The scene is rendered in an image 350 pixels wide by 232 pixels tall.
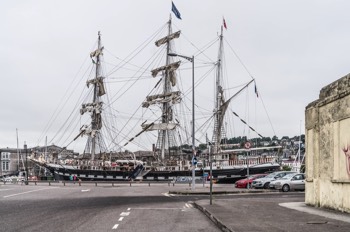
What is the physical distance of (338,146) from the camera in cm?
1695

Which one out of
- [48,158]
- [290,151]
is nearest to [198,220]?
[48,158]

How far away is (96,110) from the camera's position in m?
84.3

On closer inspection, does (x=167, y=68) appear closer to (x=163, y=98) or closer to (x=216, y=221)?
(x=163, y=98)

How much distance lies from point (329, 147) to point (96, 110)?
6907 centimetres

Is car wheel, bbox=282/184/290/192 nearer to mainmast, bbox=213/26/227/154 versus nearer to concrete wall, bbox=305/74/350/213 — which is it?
concrete wall, bbox=305/74/350/213

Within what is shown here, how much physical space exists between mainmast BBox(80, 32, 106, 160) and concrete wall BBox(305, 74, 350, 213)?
66.2m

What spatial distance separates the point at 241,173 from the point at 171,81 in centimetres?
1826

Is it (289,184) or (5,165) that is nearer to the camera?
(289,184)

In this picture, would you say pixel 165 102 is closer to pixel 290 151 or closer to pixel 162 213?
pixel 162 213

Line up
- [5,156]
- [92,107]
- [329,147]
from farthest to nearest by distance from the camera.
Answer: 1. [5,156]
2. [92,107]
3. [329,147]

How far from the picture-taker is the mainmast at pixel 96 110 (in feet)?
277

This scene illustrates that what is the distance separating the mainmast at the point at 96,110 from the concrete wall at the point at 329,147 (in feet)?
217

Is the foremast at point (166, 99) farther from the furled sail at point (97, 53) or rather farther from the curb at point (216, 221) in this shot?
the curb at point (216, 221)

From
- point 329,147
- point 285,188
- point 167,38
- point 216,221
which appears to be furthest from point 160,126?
point 216,221
